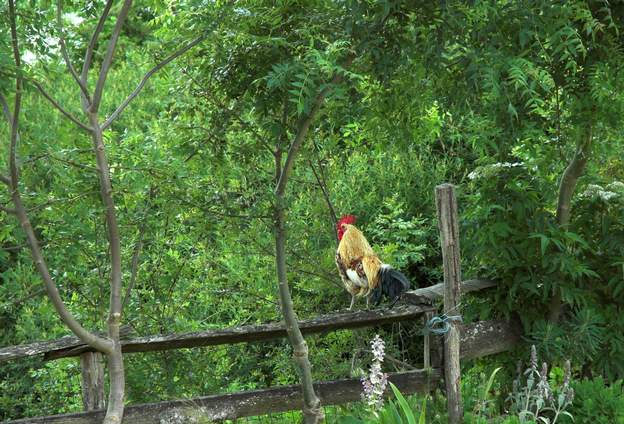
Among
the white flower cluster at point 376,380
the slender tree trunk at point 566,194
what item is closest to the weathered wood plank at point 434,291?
the slender tree trunk at point 566,194

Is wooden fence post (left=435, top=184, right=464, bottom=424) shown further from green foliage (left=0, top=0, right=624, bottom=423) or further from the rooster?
the rooster

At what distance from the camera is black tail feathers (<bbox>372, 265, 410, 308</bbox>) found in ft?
20.1

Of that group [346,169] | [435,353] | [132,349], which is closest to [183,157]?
[132,349]

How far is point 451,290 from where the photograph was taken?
6.10m

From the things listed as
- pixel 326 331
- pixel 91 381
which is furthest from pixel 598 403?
pixel 91 381

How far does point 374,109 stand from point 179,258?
1867 mm

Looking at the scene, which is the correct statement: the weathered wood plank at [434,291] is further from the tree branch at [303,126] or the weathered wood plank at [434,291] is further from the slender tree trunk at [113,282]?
the slender tree trunk at [113,282]

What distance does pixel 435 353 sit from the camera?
6.18 meters

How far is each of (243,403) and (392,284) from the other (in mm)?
1298

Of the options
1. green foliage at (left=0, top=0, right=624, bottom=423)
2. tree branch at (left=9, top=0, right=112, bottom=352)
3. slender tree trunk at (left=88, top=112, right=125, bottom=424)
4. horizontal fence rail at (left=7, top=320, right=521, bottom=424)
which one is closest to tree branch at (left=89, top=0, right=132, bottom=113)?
slender tree trunk at (left=88, top=112, right=125, bottom=424)

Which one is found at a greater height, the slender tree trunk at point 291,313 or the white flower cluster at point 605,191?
the white flower cluster at point 605,191

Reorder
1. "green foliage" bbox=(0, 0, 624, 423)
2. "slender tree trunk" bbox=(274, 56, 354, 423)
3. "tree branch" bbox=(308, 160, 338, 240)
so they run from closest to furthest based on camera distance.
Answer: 1. "green foliage" bbox=(0, 0, 624, 423)
2. "slender tree trunk" bbox=(274, 56, 354, 423)
3. "tree branch" bbox=(308, 160, 338, 240)

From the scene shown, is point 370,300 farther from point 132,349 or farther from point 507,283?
point 132,349

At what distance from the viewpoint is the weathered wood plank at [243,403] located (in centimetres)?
512
